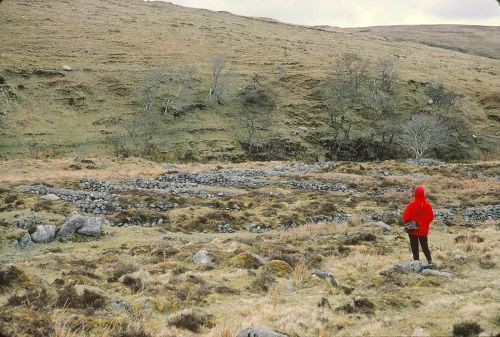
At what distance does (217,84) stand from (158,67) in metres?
14.9

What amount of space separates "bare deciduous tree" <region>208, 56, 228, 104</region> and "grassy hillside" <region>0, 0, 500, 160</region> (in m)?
1.94

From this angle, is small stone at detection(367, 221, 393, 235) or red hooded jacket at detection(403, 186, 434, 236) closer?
red hooded jacket at detection(403, 186, 434, 236)

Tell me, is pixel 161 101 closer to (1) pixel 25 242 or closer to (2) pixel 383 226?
(2) pixel 383 226

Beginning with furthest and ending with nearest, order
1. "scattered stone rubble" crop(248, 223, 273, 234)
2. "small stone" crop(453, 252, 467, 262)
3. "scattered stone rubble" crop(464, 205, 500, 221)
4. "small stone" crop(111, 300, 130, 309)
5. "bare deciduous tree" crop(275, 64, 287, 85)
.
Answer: "bare deciduous tree" crop(275, 64, 287, 85) < "scattered stone rubble" crop(464, 205, 500, 221) < "scattered stone rubble" crop(248, 223, 273, 234) < "small stone" crop(453, 252, 467, 262) < "small stone" crop(111, 300, 130, 309)

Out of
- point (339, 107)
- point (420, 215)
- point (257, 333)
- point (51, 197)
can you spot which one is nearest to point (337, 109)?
point (339, 107)

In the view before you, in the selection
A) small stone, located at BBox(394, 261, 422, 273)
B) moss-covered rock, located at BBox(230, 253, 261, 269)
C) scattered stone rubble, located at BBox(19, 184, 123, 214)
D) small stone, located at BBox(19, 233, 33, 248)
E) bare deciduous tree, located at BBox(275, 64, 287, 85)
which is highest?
bare deciduous tree, located at BBox(275, 64, 287, 85)

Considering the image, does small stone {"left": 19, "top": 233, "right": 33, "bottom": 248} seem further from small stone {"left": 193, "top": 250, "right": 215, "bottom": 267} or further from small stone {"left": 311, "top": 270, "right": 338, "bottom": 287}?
small stone {"left": 311, "top": 270, "right": 338, "bottom": 287}

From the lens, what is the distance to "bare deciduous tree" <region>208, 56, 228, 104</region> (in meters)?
86.8

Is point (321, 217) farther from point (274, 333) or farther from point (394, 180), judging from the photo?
point (274, 333)

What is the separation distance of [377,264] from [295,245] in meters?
5.33

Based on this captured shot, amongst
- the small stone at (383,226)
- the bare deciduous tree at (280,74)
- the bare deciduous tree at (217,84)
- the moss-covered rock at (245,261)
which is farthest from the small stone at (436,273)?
the bare deciduous tree at (280,74)

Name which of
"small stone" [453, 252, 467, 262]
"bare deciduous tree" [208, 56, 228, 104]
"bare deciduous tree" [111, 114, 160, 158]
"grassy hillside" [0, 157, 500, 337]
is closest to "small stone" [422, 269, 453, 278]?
"grassy hillside" [0, 157, 500, 337]

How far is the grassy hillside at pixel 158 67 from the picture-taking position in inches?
2864

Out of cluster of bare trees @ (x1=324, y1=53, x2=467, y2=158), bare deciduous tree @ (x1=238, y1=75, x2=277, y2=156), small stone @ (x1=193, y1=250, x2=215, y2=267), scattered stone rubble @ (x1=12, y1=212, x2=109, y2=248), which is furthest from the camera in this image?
bare deciduous tree @ (x1=238, y1=75, x2=277, y2=156)
